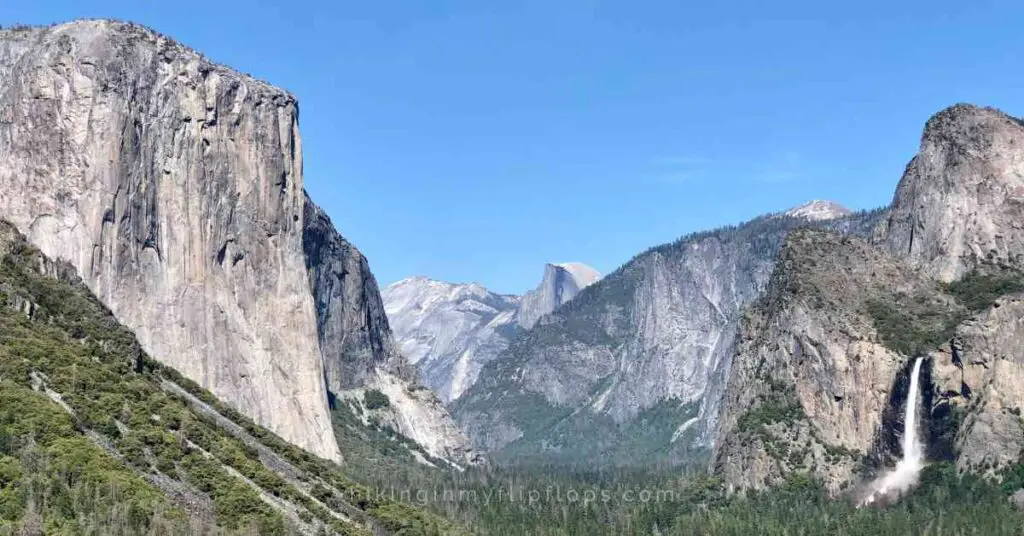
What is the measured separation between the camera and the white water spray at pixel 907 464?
623ft

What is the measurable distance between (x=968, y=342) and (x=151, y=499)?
138873 mm

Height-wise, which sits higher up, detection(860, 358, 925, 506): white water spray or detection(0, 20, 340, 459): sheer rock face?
detection(0, 20, 340, 459): sheer rock face

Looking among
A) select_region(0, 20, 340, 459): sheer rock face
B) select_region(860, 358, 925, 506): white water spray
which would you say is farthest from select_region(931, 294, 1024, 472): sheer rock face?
select_region(0, 20, 340, 459): sheer rock face

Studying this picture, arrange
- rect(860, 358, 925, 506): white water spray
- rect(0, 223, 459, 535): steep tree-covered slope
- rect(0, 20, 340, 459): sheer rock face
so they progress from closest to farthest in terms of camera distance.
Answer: rect(0, 223, 459, 535): steep tree-covered slope, rect(0, 20, 340, 459): sheer rock face, rect(860, 358, 925, 506): white water spray

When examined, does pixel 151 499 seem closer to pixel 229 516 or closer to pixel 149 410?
pixel 229 516

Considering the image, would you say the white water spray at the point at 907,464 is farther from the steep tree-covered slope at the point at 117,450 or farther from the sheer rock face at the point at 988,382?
the steep tree-covered slope at the point at 117,450

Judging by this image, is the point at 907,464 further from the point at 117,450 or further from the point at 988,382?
the point at 117,450

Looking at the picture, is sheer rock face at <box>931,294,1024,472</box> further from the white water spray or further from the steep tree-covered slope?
the steep tree-covered slope

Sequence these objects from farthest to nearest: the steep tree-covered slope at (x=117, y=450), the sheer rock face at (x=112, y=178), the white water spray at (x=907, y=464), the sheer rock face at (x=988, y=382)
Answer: the white water spray at (x=907, y=464) → the sheer rock face at (x=112, y=178) → the sheer rock face at (x=988, y=382) → the steep tree-covered slope at (x=117, y=450)

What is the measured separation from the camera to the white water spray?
190m

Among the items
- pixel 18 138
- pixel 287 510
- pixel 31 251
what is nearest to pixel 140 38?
pixel 18 138

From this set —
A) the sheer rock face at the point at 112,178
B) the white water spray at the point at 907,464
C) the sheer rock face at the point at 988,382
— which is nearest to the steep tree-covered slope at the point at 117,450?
the sheer rock face at the point at 112,178

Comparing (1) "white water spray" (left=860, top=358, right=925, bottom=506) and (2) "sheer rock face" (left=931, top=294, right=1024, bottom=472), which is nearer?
(2) "sheer rock face" (left=931, top=294, right=1024, bottom=472)

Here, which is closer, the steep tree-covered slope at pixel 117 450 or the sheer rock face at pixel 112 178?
the steep tree-covered slope at pixel 117 450
